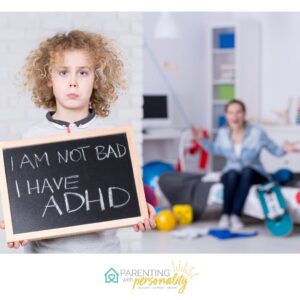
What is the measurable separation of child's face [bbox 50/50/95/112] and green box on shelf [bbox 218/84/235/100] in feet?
15.4

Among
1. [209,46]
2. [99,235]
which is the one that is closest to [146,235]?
[99,235]

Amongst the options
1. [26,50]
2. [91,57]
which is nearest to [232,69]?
[26,50]

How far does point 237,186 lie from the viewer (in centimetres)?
493

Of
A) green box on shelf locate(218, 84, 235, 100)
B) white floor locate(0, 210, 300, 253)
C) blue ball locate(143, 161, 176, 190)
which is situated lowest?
white floor locate(0, 210, 300, 253)

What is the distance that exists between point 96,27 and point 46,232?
88cm

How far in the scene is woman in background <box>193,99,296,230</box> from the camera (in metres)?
4.89

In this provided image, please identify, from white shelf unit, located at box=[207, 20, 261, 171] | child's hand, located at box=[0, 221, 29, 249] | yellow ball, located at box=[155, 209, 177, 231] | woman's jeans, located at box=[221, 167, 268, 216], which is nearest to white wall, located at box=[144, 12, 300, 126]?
white shelf unit, located at box=[207, 20, 261, 171]

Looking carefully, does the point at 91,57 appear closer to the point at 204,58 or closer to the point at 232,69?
the point at 232,69

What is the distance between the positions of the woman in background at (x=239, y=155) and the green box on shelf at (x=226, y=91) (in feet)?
5.62

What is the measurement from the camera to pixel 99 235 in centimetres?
234
